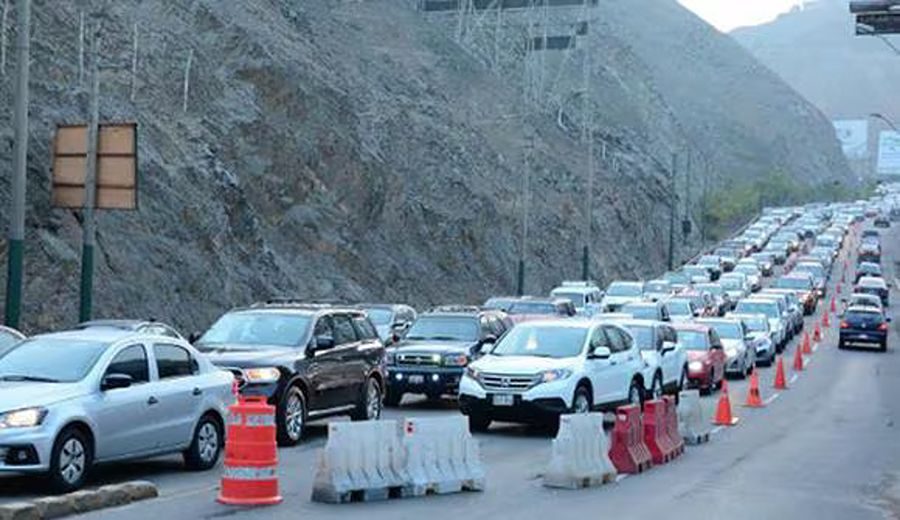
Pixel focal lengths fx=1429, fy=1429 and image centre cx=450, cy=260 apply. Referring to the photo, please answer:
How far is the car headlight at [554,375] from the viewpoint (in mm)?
20312

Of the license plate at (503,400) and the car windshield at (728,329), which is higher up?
the car windshield at (728,329)

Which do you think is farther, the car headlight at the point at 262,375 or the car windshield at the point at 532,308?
the car windshield at the point at 532,308

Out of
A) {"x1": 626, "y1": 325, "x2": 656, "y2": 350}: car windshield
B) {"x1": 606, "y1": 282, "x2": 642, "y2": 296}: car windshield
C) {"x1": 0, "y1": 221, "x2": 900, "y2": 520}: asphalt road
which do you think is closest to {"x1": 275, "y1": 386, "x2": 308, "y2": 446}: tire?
{"x1": 0, "y1": 221, "x2": 900, "y2": 520}: asphalt road

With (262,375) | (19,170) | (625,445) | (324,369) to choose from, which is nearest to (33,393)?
(262,375)

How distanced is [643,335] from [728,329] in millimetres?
10074

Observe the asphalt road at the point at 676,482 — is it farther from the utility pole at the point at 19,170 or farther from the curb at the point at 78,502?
the utility pole at the point at 19,170

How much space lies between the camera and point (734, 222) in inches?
5640

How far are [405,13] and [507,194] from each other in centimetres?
1989

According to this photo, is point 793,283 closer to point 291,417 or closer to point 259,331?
point 259,331

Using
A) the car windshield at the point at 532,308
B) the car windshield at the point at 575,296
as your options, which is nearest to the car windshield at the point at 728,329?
the car windshield at the point at 532,308

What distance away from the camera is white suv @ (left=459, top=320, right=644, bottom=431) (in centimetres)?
2025

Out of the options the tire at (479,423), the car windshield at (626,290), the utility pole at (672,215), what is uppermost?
the utility pole at (672,215)

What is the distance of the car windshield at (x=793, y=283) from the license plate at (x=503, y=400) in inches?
1872

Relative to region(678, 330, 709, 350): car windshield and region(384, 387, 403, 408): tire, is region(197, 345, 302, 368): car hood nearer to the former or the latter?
region(384, 387, 403, 408): tire
